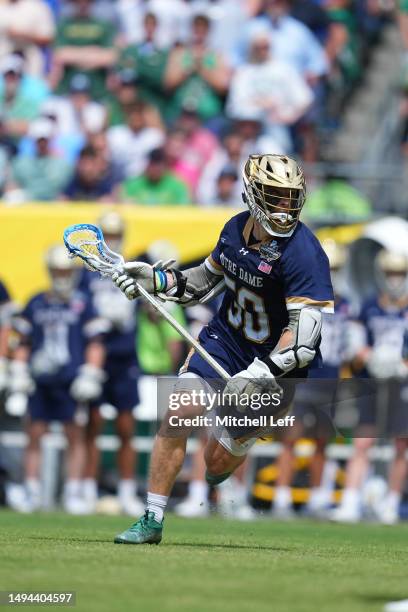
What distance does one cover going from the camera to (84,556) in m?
6.45

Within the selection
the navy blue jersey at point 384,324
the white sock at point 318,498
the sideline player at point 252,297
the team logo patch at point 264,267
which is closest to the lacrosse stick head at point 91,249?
the sideline player at point 252,297

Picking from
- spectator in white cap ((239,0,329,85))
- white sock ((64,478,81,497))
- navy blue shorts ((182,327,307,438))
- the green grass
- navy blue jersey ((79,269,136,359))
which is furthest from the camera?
spectator in white cap ((239,0,329,85))

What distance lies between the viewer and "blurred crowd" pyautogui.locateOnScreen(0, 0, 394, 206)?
45.6ft

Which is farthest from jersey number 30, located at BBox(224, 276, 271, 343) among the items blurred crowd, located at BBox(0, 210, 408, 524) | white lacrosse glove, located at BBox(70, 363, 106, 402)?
white lacrosse glove, located at BBox(70, 363, 106, 402)

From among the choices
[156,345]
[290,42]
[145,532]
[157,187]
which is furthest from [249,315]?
[290,42]

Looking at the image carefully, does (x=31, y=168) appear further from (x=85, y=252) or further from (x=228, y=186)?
(x=85, y=252)

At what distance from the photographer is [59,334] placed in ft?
39.8

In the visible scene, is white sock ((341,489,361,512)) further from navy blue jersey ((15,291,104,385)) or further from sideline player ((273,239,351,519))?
navy blue jersey ((15,291,104,385))

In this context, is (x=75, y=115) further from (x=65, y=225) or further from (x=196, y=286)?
(x=196, y=286)

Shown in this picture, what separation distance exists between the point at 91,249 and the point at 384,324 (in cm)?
499

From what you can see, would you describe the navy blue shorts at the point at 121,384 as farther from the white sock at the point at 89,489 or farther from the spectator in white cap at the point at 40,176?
the spectator in white cap at the point at 40,176

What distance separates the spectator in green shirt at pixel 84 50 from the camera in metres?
15.5

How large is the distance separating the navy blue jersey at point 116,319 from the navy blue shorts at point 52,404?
1.68 feet

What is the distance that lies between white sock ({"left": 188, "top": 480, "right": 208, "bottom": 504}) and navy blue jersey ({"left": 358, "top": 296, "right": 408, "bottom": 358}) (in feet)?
6.25
